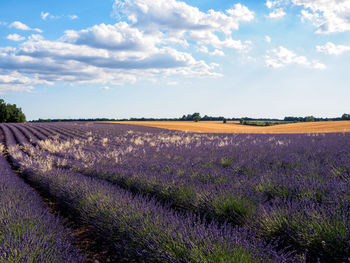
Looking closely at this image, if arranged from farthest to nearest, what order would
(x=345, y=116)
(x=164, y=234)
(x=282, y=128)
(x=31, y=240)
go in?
(x=345, y=116) < (x=282, y=128) < (x=31, y=240) < (x=164, y=234)

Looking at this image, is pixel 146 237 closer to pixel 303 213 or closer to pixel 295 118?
pixel 303 213

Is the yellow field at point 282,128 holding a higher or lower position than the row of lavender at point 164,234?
higher

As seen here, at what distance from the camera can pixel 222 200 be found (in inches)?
136

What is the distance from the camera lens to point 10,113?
6112 cm

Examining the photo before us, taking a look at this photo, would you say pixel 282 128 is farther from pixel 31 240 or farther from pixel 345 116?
pixel 31 240

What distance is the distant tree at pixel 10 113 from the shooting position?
194 ft

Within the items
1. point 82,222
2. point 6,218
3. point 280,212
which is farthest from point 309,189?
point 6,218

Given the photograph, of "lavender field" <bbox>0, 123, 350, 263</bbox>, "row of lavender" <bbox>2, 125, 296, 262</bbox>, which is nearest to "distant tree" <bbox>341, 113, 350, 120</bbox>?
"lavender field" <bbox>0, 123, 350, 263</bbox>

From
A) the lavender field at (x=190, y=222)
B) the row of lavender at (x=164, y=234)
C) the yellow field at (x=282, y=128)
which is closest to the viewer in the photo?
the row of lavender at (x=164, y=234)

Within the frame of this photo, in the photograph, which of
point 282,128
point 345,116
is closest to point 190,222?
point 282,128

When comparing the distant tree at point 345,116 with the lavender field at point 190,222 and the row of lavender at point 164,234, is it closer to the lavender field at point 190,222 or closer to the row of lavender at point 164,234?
the lavender field at point 190,222

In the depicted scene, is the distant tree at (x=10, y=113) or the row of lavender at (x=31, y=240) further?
the distant tree at (x=10, y=113)

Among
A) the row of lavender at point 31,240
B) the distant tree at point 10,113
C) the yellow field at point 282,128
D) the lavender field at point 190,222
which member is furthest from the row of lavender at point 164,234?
the distant tree at point 10,113

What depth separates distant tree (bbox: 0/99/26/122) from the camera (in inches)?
2327
